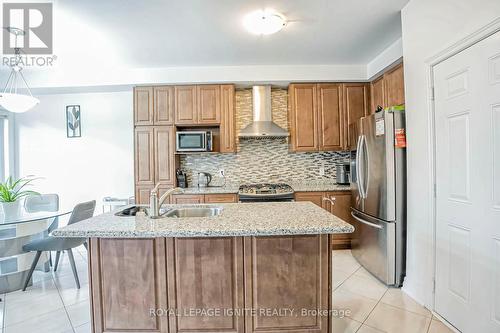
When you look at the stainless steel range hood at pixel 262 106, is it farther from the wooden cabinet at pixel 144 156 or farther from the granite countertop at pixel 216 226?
the granite countertop at pixel 216 226

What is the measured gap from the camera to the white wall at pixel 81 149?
4.12 metres

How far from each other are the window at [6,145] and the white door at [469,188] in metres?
5.89

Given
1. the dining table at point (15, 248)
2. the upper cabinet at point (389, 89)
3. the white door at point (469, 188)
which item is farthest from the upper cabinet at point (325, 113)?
the dining table at point (15, 248)

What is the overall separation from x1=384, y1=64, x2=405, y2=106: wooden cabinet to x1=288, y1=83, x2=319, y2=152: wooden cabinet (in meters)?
0.95

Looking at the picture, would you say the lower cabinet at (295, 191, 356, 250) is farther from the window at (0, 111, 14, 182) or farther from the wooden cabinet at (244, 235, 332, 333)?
the window at (0, 111, 14, 182)

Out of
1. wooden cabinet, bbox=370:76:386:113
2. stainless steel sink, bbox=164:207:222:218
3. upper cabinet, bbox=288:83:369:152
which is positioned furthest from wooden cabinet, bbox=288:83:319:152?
stainless steel sink, bbox=164:207:222:218

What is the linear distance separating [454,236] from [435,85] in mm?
1171

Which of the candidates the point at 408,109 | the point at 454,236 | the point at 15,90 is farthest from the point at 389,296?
the point at 15,90

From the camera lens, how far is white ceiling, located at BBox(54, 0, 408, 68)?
2.24 m

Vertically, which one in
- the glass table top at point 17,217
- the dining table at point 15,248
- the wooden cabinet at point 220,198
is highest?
the wooden cabinet at point 220,198

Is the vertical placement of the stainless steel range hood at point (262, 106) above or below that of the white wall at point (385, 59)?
below

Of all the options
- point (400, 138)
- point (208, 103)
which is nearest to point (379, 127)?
point (400, 138)

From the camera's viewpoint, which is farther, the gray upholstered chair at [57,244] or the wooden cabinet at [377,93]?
the wooden cabinet at [377,93]

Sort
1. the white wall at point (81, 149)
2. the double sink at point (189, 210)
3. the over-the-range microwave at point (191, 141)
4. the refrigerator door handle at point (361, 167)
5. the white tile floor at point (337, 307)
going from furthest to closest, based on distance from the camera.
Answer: the white wall at point (81, 149) → the over-the-range microwave at point (191, 141) → the refrigerator door handle at point (361, 167) → the double sink at point (189, 210) → the white tile floor at point (337, 307)
